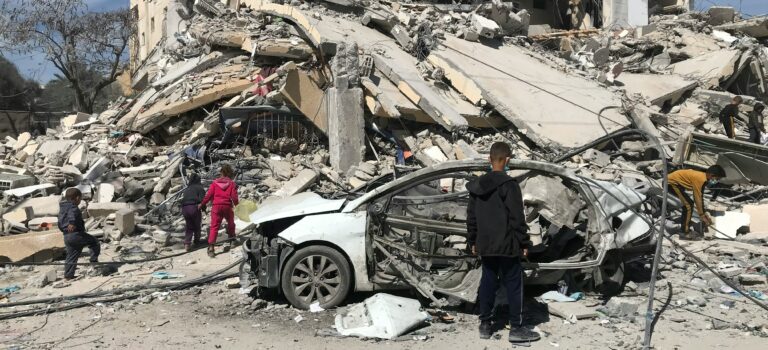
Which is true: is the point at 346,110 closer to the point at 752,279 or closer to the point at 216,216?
the point at 216,216

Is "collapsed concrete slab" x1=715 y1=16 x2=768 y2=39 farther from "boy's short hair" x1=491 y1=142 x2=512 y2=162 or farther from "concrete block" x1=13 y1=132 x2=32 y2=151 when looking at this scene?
"concrete block" x1=13 y1=132 x2=32 y2=151

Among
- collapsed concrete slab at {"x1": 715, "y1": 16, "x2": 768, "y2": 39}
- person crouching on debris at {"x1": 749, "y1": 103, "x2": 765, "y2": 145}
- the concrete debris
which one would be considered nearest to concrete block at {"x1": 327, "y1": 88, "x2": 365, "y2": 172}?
the concrete debris

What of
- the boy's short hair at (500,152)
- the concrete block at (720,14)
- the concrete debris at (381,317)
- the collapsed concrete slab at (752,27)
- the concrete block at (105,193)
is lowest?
the concrete debris at (381,317)

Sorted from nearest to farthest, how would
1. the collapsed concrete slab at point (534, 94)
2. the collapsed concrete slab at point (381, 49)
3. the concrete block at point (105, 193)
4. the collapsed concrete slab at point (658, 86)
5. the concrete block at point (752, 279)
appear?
the concrete block at point (752, 279) → the concrete block at point (105, 193) → the collapsed concrete slab at point (381, 49) → the collapsed concrete slab at point (534, 94) → the collapsed concrete slab at point (658, 86)

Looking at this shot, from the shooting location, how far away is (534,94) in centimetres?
1351

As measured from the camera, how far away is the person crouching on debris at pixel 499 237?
5.04 meters

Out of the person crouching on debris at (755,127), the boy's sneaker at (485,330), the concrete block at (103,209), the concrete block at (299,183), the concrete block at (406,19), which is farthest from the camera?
the concrete block at (406,19)

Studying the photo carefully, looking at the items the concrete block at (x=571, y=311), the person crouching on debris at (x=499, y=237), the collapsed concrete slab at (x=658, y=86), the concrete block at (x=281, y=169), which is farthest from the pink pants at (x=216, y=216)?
the collapsed concrete slab at (x=658, y=86)

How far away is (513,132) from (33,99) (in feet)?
115

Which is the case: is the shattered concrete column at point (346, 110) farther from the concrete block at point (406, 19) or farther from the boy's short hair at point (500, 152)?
the boy's short hair at point (500, 152)

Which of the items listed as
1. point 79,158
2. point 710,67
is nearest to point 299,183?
point 79,158

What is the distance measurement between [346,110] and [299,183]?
5.19 ft

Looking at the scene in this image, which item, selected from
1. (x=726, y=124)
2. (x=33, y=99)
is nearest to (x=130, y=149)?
(x=726, y=124)

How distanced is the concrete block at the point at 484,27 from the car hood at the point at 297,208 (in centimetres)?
1129
